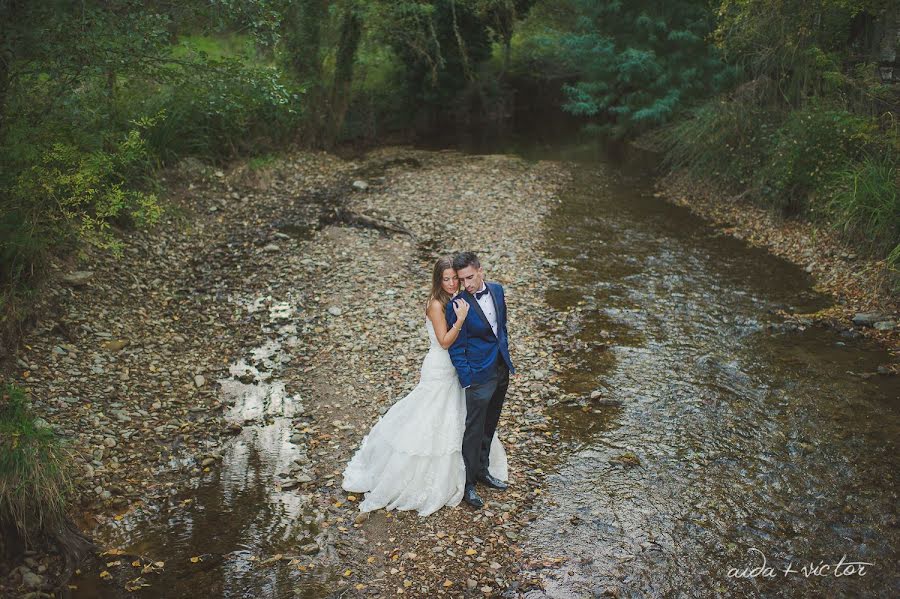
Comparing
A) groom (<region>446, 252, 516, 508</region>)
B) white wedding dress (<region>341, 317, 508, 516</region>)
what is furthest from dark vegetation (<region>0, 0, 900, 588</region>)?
groom (<region>446, 252, 516, 508</region>)

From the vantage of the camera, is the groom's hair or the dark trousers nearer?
the groom's hair

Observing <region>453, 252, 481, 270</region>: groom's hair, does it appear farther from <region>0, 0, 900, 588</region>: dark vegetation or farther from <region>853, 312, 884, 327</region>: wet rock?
<region>853, 312, 884, 327</region>: wet rock

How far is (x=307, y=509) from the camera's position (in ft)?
22.7

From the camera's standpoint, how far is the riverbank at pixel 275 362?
6.30 meters

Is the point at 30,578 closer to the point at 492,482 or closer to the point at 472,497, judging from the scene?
the point at 472,497

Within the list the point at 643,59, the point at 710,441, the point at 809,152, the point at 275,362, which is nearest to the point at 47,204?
the point at 275,362

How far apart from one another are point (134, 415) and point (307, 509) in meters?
2.80

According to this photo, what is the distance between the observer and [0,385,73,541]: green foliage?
19.3ft

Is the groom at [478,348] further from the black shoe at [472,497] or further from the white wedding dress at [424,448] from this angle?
the black shoe at [472,497]

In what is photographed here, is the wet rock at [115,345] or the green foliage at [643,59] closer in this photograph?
the wet rock at [115,345]

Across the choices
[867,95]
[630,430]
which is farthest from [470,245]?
[867,95]

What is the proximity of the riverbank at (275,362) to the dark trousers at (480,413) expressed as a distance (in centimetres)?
50

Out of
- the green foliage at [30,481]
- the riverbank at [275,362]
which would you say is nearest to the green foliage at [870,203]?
the riverbank at [275,362]

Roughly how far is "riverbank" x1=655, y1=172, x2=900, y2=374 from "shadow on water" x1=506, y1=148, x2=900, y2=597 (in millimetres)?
325
